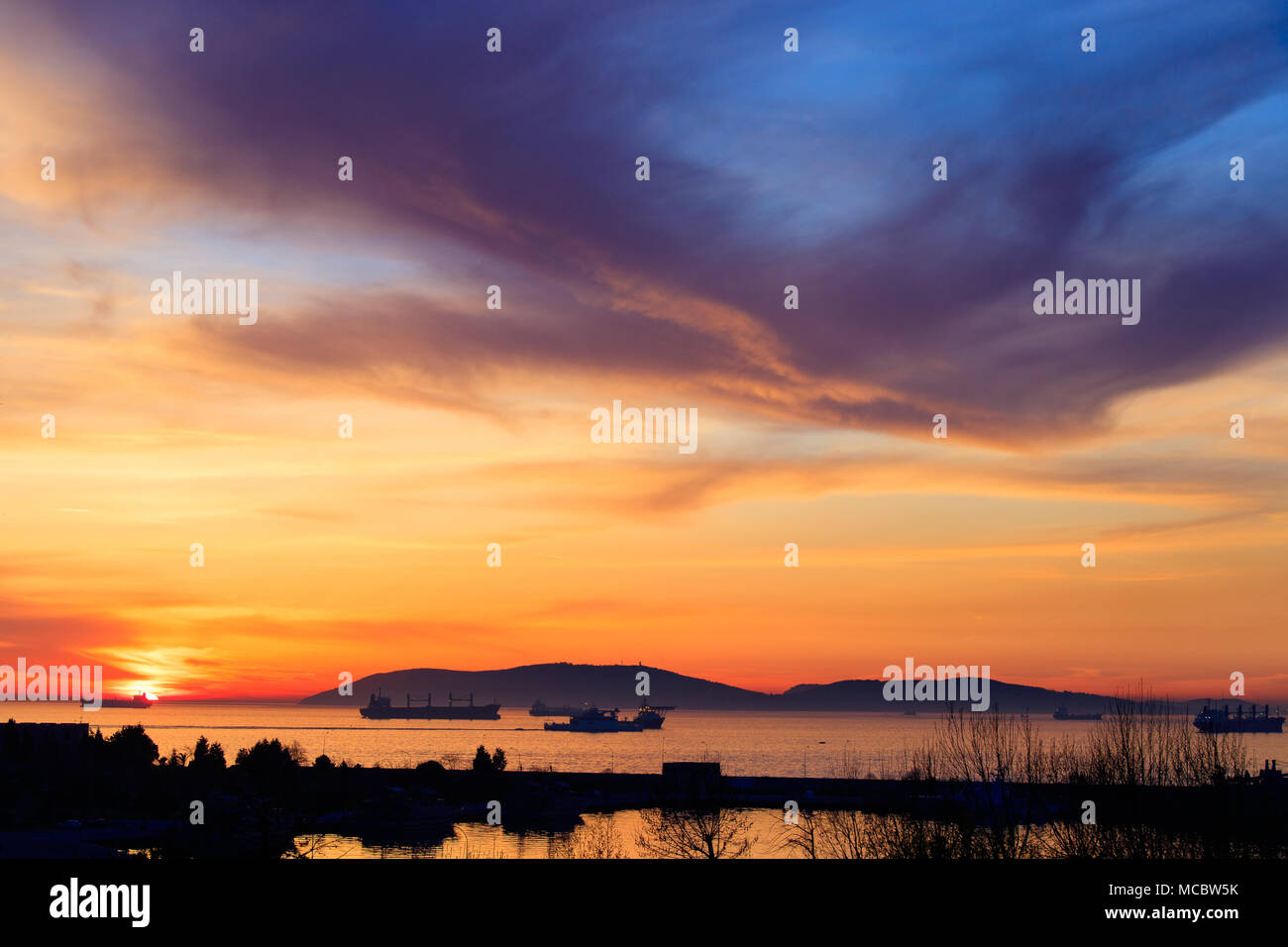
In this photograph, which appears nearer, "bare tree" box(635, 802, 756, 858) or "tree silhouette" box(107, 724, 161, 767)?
"bare tree" box(635, 802, 756, 858)

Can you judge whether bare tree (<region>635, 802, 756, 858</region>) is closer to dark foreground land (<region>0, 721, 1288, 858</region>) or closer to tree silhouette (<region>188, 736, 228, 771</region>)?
dark foreground land (<region>0, 721, 1288, 858</region>)

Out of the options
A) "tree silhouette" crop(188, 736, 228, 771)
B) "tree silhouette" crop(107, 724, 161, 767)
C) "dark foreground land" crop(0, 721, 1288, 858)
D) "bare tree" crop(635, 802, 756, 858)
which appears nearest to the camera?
"dark foreground land" crop(0, 721, 1288, 858)

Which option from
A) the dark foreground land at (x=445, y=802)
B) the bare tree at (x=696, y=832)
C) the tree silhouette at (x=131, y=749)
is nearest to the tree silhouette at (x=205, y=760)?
the dark foreground land at (x=445, y=802)

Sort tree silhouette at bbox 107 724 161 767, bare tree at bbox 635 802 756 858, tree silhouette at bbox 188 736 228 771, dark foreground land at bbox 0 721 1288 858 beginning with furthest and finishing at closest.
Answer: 1. tree silhouette at bbox 107 724 161 767
2. tree silhouette at bbox 188 736 228 771
3. bare tree at bbox 635 802 756 858
4. dark foreground land at bbox 0 721 1288 858

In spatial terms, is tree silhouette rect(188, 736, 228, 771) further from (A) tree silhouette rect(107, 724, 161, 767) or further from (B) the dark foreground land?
(A) tree silhouette rect(107, 724, 161, 767)

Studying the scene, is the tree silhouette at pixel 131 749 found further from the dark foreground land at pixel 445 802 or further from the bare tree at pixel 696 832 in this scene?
the bare tree at pixel 696 832

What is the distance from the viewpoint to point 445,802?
3964 inches

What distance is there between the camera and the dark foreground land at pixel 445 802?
74.1 ft

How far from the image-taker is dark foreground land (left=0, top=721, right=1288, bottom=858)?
74.1 feet

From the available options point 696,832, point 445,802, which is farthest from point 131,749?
point 696,832

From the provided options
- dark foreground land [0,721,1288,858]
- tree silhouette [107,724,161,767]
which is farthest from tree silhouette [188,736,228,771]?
tree silhouette [107,724,161,767]

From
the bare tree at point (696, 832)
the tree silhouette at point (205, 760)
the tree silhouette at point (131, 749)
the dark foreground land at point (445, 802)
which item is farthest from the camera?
the tree silhouette at point (131, 749)

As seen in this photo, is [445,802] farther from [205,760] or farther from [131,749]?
[131,749]
